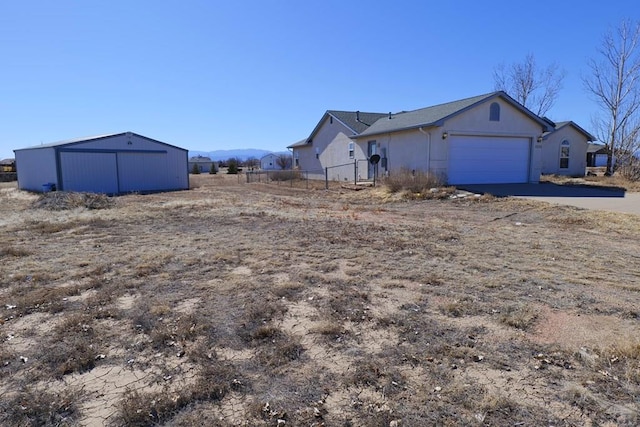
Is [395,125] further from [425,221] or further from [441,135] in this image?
[425,221]

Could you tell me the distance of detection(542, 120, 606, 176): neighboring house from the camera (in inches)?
1015

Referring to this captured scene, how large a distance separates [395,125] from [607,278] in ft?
54.2

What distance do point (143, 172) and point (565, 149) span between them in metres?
26.4

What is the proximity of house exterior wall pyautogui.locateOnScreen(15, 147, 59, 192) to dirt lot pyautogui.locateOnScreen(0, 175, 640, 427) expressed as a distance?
601 inches

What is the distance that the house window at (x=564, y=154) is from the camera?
2609 cm

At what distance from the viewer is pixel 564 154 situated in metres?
26.3

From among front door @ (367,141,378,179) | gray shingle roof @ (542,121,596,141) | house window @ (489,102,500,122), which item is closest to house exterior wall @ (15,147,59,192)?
front door @ (367,141,378,179)

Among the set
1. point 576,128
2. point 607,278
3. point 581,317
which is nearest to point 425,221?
point 607,278

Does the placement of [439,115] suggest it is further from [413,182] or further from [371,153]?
[371,153]

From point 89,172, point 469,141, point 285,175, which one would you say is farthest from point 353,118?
point 89,172

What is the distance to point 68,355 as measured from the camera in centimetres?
319

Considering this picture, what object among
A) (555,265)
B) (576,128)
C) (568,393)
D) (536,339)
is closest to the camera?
(568,393)

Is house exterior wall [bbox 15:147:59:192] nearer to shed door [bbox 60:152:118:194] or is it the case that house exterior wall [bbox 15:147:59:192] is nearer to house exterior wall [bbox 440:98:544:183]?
shed door [bbox 60:152:118:194]

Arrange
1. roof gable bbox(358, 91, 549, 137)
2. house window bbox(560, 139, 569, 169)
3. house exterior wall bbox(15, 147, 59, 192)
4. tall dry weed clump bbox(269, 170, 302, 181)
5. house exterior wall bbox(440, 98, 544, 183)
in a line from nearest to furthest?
1. roof gable bbox(358, 91, 549, 137)
2. house exterior wall bbox(440, 98, 544, 183)
3. house exterior wall bbox(15, 147, 59, 192)
4. house window bbox(560, 139, 569, 169)
5. tall dry weed clump bbox(269, 170, 302, 181)
